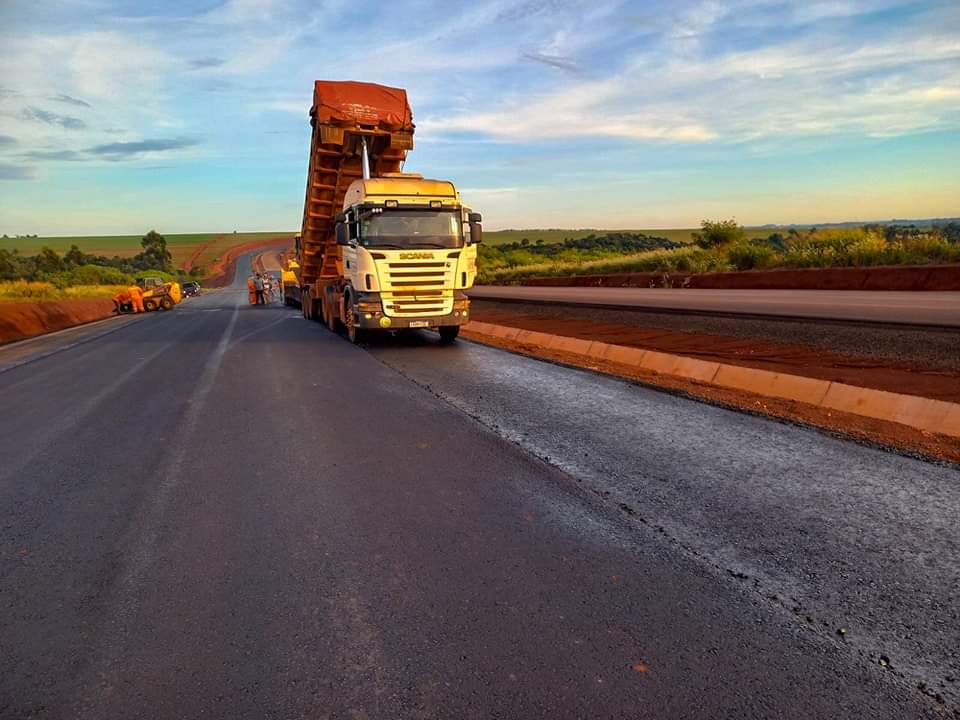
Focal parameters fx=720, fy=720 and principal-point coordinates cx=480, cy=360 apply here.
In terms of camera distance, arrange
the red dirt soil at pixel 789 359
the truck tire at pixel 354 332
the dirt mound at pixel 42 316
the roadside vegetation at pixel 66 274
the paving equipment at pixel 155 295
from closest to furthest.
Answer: the red dirt soil at pixel 789 359 → the truck tire at pixel 354 332 → the dirt mound at pixel 42 316 → the paving equipment at pixel 155 295 → the roadside vegetation at pixel 66 274

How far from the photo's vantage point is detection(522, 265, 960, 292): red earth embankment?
55.7ft

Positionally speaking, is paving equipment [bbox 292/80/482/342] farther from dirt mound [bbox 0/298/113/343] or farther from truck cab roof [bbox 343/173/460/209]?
dirt mound [bbox 0/298/113/343]

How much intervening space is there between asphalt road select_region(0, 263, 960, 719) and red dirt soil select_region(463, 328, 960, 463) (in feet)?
1.34

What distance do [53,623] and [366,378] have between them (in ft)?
24.4

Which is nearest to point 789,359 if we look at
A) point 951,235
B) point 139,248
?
point 951,235

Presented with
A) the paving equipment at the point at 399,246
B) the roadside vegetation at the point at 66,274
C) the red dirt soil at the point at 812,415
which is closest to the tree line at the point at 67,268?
the roadside vegetation at the point at 66,274

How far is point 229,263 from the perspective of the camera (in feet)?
420

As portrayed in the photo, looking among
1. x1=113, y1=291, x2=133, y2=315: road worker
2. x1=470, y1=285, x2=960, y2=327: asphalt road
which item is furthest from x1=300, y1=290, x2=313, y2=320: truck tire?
x1=113, y1=291, x2=133, y2=315: road worker

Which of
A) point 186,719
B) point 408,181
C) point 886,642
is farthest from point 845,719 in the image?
point 408,181

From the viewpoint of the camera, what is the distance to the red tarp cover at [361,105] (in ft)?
54.7

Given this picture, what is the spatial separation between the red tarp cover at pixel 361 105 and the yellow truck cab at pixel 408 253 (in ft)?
9.22

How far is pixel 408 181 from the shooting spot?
14914mm

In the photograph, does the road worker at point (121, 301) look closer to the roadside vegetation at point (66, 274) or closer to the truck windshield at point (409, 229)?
the roadside vegetation at point (66, 274)

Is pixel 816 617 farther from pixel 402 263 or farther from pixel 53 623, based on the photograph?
pixel 402 263
